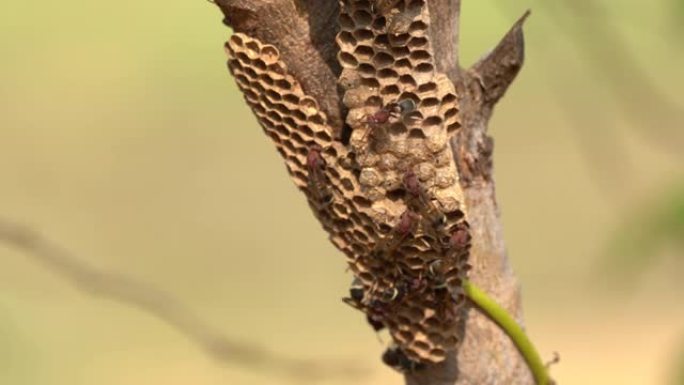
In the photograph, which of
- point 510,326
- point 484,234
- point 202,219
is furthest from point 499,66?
point 202,219

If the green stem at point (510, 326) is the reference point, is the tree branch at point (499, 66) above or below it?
above

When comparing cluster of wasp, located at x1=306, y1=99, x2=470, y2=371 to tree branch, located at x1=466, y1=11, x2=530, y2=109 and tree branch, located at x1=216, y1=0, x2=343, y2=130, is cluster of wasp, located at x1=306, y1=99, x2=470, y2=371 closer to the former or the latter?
tree branch, located at x1=216, y1=0, x2=343, y2=130

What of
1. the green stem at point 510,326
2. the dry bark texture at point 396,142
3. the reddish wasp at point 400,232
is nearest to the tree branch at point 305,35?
the dry bark texture at point 396,142

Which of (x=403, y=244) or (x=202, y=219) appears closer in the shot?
(x=403, y=244)

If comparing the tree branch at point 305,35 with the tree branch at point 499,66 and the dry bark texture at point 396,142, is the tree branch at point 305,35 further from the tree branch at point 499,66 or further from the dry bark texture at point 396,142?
the tree branch at point 499,66

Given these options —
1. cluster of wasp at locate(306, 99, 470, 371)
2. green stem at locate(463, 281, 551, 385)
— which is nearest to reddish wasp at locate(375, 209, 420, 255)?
cluster of wasp at locate(306, 99, 470, 371)

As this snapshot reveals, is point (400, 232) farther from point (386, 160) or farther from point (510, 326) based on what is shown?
point (510, 326)

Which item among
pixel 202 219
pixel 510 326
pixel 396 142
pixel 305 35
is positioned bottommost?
pixel 510 326

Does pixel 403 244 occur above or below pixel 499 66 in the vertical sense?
below
